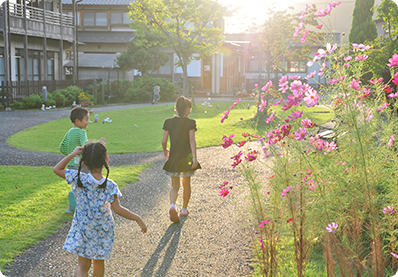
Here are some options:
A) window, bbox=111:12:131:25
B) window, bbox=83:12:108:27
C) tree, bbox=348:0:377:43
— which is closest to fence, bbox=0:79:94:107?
tree, bbox=348:0:377:43

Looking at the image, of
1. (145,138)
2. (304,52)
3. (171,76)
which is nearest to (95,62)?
(171,76)

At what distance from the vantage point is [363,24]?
17359mm

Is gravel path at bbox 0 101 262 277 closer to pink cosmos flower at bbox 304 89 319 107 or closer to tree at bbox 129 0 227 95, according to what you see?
pink cosmos flower at bbox 304 89 319 107

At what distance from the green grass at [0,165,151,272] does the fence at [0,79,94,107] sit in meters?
12.9

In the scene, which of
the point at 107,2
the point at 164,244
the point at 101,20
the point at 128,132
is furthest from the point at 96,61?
the point at 164,244

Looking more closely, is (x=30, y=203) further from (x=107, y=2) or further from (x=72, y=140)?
(x=107, y=2)

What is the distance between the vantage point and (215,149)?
428 inches

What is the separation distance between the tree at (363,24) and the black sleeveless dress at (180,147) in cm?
1402

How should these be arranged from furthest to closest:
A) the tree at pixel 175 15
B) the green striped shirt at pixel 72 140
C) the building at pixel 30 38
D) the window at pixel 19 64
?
the window at pixel 19 64 < the building at pixel 30 38 < the tree at pixel 175 15 < the green striped shirt at pixel 72 140

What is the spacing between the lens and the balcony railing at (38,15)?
2291 centimetres

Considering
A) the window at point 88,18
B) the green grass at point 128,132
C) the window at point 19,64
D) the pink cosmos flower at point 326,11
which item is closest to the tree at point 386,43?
the green grass at point 128,132

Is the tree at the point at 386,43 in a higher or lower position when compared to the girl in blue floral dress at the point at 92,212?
higher

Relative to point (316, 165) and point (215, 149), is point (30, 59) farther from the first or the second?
point (316, 165)

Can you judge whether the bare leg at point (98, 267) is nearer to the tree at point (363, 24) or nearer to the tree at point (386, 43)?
the tree at point (386, 43)
